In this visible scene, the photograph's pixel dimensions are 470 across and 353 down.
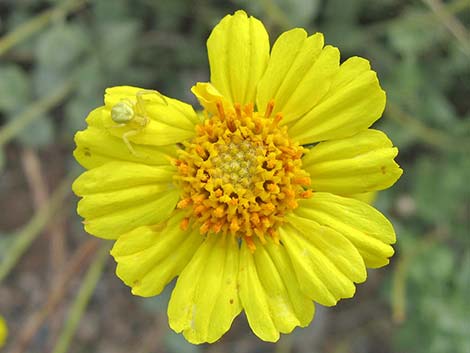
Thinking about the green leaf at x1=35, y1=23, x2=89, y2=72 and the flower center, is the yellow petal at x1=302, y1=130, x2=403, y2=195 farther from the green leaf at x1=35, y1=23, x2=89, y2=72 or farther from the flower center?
the green leaf at x1=35, y1=23, x2=89, y2=72

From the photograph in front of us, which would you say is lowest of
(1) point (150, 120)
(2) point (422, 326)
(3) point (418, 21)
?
(2) point (422, 326)

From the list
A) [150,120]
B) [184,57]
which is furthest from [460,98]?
[150,120]

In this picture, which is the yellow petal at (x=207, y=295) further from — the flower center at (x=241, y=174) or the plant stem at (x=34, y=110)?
the plant stem at (x=34, y=110)

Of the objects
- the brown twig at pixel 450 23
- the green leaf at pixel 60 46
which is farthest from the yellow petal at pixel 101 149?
the brown twig at pixel 450 23

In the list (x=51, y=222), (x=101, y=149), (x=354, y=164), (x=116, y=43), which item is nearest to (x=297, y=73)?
(x=354, y=164)

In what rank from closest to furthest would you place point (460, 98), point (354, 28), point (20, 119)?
Answer: point (20, 119)
point (354, 28)
point (460, 98)

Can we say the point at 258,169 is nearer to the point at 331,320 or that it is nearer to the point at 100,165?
the point at 100,165
